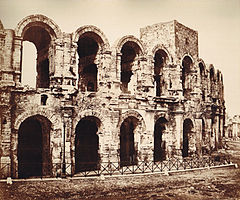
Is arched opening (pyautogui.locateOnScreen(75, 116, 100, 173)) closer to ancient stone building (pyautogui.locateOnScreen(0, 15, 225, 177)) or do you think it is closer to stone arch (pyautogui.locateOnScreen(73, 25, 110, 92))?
ancient stone building (pyautogui.locateOnScreen(0, 15, 225, 177))

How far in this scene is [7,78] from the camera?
14242 mm

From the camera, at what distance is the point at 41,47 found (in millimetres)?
18672

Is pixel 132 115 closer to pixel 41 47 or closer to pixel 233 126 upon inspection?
pixel 41 47

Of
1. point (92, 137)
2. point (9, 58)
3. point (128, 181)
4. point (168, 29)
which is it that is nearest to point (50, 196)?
point (128, 181)

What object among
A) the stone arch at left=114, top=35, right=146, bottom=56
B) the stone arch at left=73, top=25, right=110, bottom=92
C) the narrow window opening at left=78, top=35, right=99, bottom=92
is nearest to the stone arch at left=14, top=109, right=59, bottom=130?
the stone arch at left=73, top=25, right=110, bottom=92

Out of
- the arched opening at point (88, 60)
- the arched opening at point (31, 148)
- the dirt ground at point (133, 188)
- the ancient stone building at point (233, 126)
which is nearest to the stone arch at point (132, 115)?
the dirt ground at point (133, 188)

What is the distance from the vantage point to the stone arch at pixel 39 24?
14.8 metres

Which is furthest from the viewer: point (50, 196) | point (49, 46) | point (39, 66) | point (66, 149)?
point (39, 66)

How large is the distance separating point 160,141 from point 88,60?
8882 mm

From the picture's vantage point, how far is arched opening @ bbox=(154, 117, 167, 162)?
20625mm

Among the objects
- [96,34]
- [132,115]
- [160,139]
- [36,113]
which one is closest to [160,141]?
[160,139]

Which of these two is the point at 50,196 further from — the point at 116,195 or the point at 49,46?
the point at 49,46

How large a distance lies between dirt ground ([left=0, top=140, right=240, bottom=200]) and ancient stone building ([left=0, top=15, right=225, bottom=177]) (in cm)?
215

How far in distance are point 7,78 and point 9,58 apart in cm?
110
